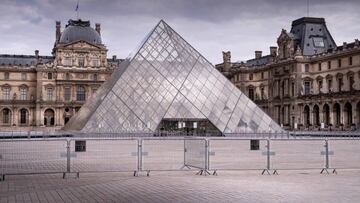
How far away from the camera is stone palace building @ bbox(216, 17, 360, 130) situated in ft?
204

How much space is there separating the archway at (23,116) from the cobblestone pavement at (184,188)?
71836mm

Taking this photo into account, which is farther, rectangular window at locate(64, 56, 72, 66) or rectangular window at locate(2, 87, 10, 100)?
rectangular window at locate(2, 87, 10, 100)

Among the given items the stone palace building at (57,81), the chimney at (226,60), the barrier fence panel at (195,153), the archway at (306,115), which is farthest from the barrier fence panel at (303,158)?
the chimney at (226,60)

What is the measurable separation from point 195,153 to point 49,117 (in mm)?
71414

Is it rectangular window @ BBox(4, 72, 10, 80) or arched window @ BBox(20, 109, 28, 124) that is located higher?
rectangular window @ BBox(4, 72, 10, 80)

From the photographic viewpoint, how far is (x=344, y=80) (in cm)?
6462

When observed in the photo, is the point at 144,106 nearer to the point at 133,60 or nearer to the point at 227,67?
the point at 133,60

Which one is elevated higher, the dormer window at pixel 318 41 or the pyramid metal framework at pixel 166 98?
the dormer window at pixel 318 41

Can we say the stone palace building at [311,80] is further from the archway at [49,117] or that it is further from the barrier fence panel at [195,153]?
the barrier fence panel at [195,153]

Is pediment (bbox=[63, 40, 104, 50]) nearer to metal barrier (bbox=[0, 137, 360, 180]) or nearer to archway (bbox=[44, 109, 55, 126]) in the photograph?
archway (bbox=[44, 109, 55, 126])

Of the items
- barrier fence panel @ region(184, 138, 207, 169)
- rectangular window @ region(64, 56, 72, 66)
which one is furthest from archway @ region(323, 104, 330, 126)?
barrier fence panel @ region(184, 138, 207, 169)

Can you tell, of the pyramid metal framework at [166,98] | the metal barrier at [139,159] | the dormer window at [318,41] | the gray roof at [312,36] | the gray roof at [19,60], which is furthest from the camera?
the gray roof at [19,60]

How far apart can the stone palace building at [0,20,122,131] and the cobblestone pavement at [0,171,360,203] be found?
70.7 meters

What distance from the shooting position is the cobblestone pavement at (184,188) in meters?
9.90
